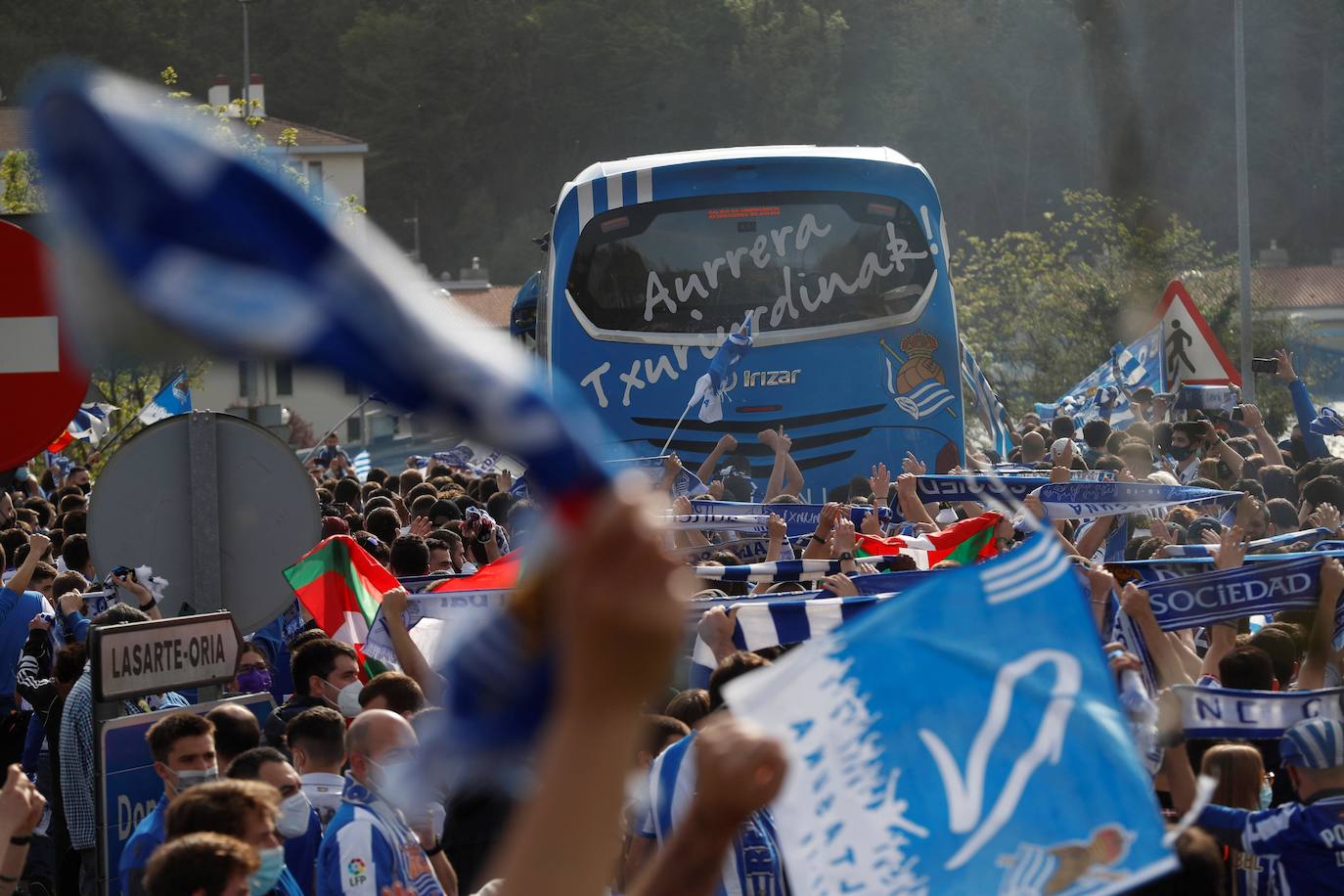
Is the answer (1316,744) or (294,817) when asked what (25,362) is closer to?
(294,817)

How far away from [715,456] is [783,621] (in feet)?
21.8

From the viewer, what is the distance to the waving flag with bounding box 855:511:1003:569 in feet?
27.6

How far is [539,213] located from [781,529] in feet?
231

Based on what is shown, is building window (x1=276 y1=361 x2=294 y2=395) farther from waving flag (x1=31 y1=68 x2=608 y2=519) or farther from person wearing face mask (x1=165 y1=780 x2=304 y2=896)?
person wearing face mask (x1=165 y1=780 x2=304 y2=896)

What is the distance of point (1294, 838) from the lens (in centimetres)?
438

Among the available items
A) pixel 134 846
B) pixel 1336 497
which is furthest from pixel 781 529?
pixel 134 846

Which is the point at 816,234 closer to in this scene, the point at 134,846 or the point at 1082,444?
the point at 1082,444

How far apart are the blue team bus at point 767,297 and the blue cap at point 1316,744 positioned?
9.10 m

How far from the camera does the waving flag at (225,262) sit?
53.9 inches

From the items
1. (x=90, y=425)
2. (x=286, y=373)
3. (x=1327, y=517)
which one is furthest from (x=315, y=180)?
(x=90, y=425)

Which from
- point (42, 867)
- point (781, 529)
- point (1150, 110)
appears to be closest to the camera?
point (42, 867)

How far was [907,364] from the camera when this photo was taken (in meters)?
13.9

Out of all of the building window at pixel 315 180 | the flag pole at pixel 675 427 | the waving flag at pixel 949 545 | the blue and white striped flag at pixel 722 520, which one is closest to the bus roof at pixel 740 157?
the flag pole at pixel 675 427

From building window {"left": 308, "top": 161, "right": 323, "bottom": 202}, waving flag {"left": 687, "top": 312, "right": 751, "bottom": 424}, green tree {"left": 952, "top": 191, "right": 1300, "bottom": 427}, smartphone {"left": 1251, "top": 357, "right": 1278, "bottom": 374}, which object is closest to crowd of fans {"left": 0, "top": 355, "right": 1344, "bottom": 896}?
building window {"left": 308, "top": 161, "right": 323, "bottom": 202}
